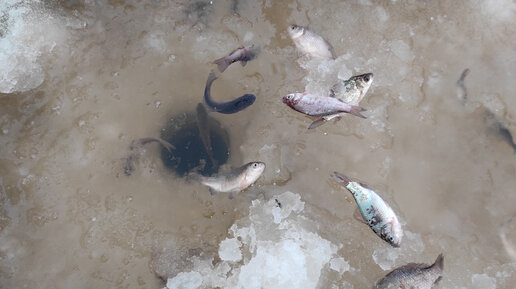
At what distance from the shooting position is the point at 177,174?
451 cm

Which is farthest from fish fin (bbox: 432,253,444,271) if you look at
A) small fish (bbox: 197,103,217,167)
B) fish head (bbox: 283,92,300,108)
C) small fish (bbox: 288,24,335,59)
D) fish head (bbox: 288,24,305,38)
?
fish head (bbox: 288,24,305,38)

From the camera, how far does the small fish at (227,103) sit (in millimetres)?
4496

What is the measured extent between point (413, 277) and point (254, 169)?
199cm

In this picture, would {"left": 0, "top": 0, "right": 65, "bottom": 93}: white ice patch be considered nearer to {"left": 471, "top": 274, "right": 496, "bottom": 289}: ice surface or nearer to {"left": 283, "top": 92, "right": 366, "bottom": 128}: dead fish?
{"left": 283, "top": 92, "right": 366, "bottom": 128}: dead fish

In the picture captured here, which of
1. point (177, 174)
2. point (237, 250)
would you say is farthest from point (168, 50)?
point (237, 250)

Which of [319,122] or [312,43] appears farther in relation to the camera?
[312,43]

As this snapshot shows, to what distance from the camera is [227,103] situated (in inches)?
179

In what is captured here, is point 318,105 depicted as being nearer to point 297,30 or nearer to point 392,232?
point 297,30

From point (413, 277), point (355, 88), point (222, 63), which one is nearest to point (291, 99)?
point (355, 88)

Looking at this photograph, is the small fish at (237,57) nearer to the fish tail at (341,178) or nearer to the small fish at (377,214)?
the fish tail at (341,178)

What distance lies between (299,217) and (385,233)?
904 mm

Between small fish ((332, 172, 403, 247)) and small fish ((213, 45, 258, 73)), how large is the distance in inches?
71.8

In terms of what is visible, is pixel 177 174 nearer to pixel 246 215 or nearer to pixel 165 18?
pixel 246 215

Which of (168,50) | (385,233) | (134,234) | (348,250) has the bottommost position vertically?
(134,234)
